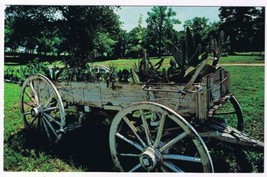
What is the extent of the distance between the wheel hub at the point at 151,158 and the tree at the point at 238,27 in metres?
1.97

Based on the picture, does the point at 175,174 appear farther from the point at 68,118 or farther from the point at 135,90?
the point at 68,118

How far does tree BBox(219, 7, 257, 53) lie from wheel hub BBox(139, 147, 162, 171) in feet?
6.46

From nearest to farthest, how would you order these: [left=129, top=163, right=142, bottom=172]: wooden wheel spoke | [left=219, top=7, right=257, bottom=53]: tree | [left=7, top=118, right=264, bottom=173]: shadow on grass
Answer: [left=129, top=163, right=142, bottom=172]: wooden wheel spoke → [left=7, top=118, right=264, bottom=173]: shadow on grass → [left=219, top=7, right=257, bottom=53]: tree

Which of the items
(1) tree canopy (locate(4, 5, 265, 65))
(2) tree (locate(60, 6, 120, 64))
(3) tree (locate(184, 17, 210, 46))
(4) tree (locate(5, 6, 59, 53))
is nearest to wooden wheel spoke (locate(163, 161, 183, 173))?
(3) tree (locate(184, 17, 210, 46))

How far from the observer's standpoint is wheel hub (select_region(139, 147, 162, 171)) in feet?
9.68

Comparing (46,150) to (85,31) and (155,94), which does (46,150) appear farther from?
(85,31)

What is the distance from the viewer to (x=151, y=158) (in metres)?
2.94

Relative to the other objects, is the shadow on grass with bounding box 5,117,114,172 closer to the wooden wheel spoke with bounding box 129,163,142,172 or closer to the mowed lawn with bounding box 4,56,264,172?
the mowed lawn with bounding box 4,56,264,172

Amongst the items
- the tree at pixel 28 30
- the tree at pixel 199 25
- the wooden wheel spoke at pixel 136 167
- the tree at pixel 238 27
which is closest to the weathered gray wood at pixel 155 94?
the wooden wheel spoke at pixel 136 167

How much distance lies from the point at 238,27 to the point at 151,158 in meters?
3.36

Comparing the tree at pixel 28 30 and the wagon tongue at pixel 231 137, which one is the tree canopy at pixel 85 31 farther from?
the wagon tongue at pixel 231 137

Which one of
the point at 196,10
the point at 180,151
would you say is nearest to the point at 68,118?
the point at 180,151

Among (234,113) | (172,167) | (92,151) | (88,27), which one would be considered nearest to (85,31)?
(88,27)

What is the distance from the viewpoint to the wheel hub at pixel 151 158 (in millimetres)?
2949
